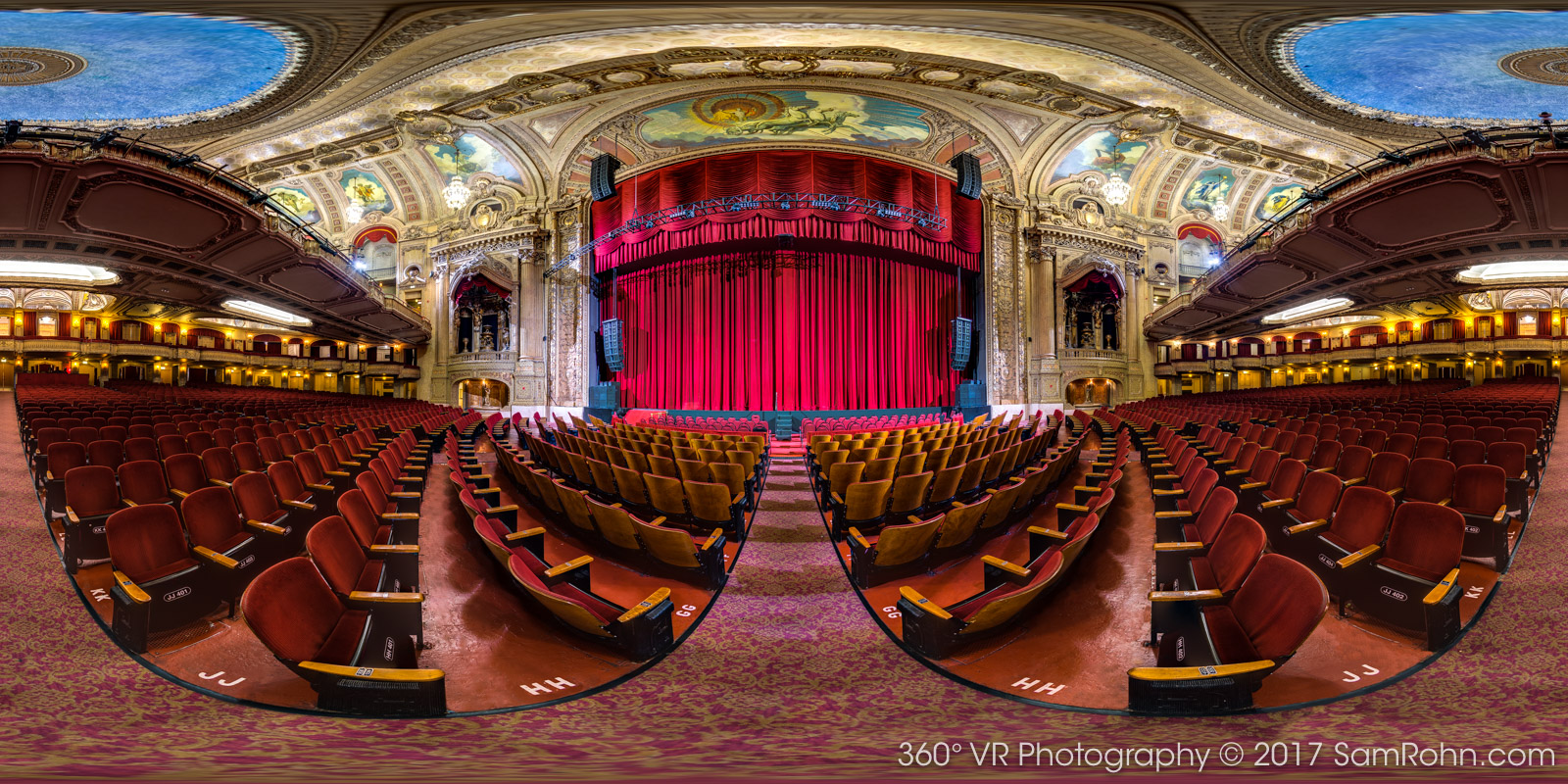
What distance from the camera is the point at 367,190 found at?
60.6ft

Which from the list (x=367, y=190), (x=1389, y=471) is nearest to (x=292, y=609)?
(x=1389, y=471)

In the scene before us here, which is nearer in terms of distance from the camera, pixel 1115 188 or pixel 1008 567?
pixel 1008 567

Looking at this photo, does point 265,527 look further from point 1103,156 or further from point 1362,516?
point 1103,156

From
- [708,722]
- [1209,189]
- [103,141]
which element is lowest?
[708,722]

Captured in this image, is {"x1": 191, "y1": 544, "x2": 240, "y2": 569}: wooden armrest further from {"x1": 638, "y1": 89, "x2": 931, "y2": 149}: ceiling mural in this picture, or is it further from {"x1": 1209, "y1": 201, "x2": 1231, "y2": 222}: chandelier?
{"x1": 1209, "y1": 201, "x2": 1231, "y2": 222}: chandelier

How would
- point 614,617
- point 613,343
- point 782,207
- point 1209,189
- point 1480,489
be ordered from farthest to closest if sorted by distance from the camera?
point 1209,189
point 613,343
point 782,207
point 1480,489
point 614,617

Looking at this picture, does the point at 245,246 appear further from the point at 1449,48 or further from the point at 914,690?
the point at 1449,48

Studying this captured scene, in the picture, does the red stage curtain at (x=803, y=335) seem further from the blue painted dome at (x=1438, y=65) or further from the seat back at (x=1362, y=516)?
the seat back at (x=1362, y=516)

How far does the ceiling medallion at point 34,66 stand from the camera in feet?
23.8

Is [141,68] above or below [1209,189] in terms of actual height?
below

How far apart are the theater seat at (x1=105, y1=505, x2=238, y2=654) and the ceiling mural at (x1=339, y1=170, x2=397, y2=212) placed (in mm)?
18591

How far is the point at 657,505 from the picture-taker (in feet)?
15.5

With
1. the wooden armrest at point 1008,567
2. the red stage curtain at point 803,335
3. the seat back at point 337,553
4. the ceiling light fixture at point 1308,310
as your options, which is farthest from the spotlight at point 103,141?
the ceiling light fixture at point 1308,310

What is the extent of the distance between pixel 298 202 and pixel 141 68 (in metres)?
11.9
